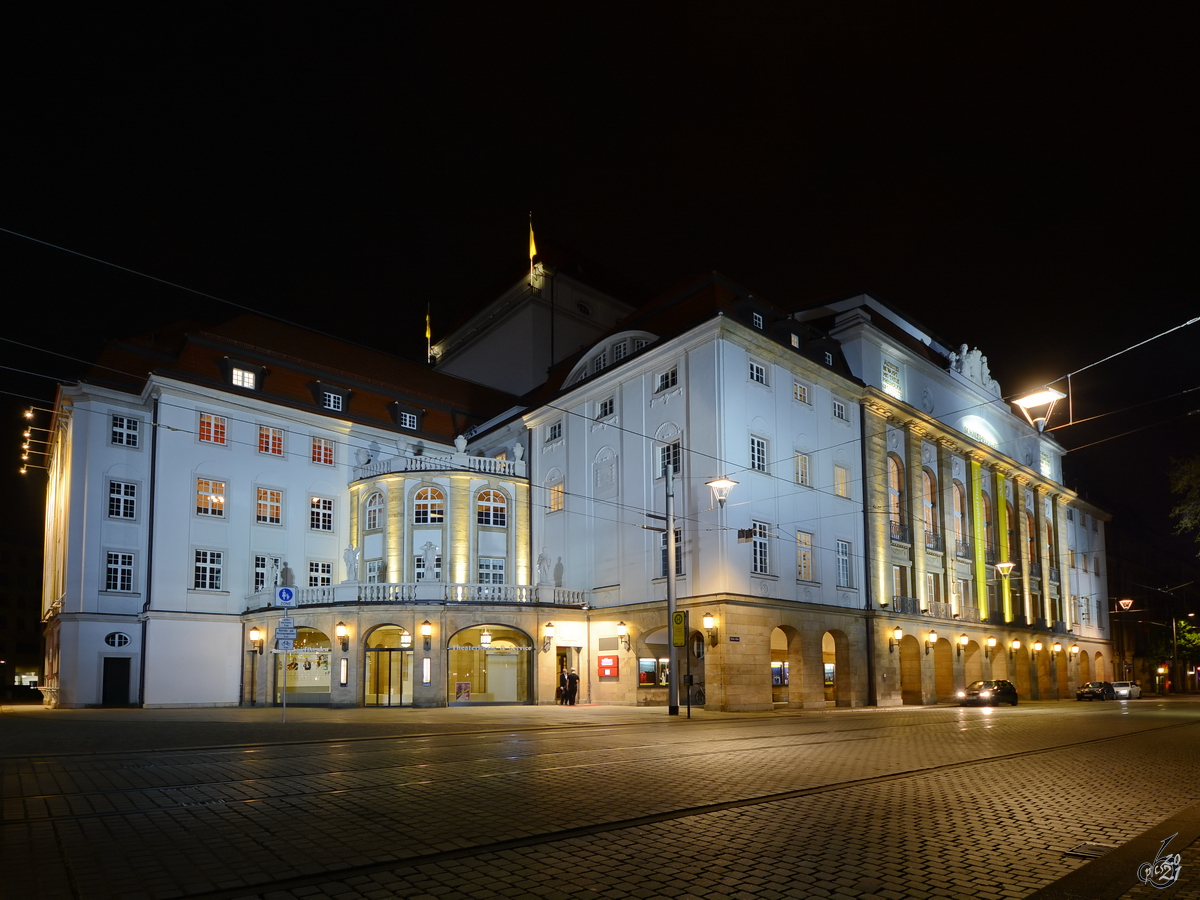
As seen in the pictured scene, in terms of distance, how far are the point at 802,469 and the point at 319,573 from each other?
24157 millimetres

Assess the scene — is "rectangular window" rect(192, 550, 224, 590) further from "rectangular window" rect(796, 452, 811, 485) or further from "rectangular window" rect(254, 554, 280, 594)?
"rectangular window" rect(796, 452, 811, 485)

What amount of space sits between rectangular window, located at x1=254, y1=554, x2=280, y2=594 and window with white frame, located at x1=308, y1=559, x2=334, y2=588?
1.85 m

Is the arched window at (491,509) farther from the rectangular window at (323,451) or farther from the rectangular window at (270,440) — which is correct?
the rectangular window at (270,440)

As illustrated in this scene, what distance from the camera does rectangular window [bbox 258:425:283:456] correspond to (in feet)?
147

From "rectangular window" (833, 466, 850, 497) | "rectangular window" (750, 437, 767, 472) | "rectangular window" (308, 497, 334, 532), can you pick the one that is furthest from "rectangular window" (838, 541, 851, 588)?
"rectangular window" (308, 497, 334, 532)

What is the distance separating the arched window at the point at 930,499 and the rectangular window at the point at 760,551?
15439mm

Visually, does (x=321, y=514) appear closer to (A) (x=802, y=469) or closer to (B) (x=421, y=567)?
(B) (x=421, y=567)

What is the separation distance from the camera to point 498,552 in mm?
45438

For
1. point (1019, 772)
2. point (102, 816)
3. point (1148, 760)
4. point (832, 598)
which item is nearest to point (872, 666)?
point (832, 598)

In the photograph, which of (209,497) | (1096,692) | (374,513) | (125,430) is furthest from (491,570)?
(1096,692)

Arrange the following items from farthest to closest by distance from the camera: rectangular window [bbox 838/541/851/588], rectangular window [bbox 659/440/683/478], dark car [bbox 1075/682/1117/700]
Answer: dark car [bbox 1075/682/1117/700], rectangular window [bbox 838/541/851/588], rectangular window [bbox 659/440/683/478]

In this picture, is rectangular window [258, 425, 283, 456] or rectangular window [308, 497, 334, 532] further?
rectangular window [308, 497, 334, 532]

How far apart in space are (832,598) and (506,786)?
31361 millimetres

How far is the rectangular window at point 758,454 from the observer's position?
37.7 m
